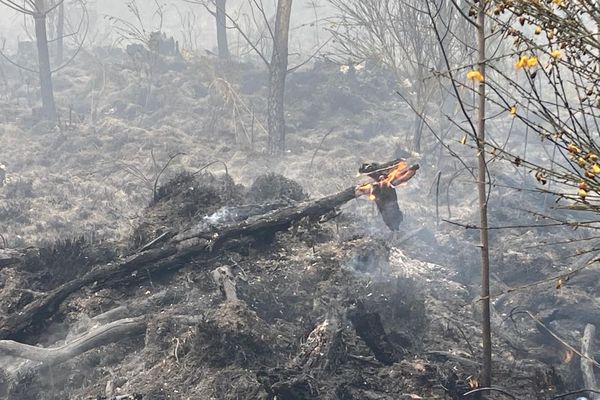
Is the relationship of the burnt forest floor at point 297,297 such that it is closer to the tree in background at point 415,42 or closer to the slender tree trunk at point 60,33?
the tree in background at point 415,42

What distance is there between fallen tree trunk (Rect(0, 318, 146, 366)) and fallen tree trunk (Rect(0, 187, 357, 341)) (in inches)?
9.9

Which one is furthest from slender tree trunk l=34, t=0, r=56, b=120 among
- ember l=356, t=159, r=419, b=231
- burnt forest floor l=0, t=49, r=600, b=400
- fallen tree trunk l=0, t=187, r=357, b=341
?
ember l=356, t=159, r=419, b=231

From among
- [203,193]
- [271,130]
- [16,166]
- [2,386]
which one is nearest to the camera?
[2,386]

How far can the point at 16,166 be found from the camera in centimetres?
1188

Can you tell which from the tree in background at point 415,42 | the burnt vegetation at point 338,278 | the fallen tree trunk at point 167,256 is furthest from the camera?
the tree in background at point 415,42

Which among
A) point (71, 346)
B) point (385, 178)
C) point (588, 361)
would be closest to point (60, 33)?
point (385, 178)

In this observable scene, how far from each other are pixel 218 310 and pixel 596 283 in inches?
166

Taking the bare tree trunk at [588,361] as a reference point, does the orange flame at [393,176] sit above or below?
above

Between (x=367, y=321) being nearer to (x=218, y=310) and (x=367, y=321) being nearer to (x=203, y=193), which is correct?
(x=218, y=310)

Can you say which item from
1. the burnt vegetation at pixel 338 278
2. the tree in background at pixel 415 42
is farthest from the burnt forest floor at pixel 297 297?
the tree in background at pixel 415 42

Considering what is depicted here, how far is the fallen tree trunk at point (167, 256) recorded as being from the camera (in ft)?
15.6

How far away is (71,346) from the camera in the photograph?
441cm

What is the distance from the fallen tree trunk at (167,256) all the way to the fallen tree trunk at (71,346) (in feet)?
0.82

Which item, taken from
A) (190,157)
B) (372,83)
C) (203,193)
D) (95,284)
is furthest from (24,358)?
(372,83)
